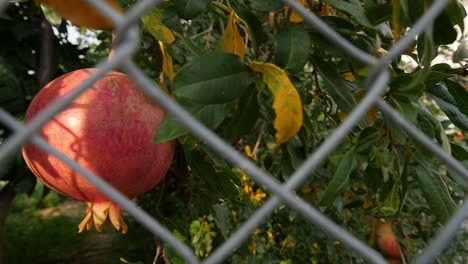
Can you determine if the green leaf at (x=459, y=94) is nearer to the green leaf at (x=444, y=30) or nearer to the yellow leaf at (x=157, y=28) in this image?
the green leaf at (x=444, y=30)

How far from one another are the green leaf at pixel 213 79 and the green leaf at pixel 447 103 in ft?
1.03

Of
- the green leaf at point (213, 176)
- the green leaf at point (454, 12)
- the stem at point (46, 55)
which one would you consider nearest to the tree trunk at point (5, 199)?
the stem at point (46, 55)

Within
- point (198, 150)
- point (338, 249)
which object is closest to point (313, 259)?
point (338, 249)

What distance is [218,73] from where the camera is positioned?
51cm

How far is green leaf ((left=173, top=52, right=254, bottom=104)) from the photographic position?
19.4 inches

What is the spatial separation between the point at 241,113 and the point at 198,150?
0.22m

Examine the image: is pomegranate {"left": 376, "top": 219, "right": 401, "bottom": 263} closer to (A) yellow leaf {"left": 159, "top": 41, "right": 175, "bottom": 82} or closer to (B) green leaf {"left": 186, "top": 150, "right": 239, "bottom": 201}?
(B) green leaf {"left": 186, "top": 150, "right": 239, "bottom": 201}

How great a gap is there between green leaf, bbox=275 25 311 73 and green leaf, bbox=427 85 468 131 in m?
0.25

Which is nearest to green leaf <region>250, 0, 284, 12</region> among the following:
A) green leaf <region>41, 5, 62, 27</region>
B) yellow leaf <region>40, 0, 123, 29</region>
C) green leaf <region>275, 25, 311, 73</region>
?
green leaf <region>275, 25, 311, 73</region>

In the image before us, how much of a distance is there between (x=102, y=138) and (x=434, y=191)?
43 centimetres

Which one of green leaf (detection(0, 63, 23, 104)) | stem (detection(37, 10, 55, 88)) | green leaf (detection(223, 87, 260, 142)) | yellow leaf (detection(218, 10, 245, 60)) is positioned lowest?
green leaf (detection(0, 63, 23, 104))

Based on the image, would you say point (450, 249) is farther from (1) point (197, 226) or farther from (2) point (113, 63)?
(2) point (113, 63)

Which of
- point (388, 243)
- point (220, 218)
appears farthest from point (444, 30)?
point (388, 243)

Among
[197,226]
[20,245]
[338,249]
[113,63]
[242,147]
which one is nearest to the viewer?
[113,63]
